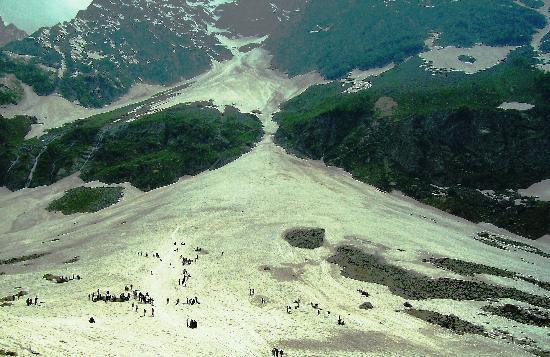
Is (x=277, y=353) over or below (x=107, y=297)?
below

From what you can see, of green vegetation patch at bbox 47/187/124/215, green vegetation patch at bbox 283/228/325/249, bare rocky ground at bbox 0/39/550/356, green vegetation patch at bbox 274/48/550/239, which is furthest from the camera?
green vegetation patch at bbox 47/187/124/215

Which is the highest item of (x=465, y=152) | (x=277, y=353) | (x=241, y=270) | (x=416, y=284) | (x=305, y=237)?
(x=465, y=152)

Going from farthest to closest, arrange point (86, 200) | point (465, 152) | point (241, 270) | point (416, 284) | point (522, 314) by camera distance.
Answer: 1. point (465, 152)
2. point (86, 200)
3. point (241, 270)
4. point (416, 284)
5. point (522, 314)

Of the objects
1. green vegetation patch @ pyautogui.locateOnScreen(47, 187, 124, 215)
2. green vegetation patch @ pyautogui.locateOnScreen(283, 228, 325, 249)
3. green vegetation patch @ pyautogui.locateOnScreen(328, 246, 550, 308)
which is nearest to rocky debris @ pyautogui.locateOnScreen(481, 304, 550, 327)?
green vegetation patch @ pyautogui.locateOnScreen(328, 246, 550, 308)

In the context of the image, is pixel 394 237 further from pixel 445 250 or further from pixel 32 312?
pixel 32 312

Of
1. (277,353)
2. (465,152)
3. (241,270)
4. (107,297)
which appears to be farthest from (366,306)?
(465,152)

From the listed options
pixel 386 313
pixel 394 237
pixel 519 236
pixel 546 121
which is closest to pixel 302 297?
pixel 386 313

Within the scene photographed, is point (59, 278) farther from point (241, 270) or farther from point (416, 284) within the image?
point (416, 284)

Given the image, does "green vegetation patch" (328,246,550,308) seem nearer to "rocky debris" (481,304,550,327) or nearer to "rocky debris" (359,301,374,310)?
"rocky debris" (481,304,550,327)
